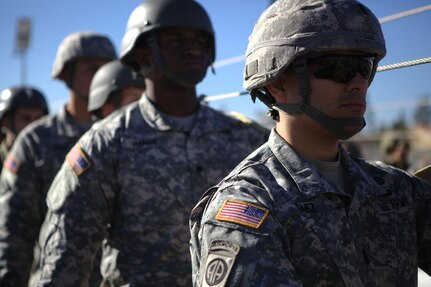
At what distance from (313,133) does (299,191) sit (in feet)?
0.91

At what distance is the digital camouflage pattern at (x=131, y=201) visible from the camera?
140 inches

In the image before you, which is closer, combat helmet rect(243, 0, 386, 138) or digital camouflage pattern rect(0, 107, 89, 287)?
combat helmet rect(243, 0, 386, 138)

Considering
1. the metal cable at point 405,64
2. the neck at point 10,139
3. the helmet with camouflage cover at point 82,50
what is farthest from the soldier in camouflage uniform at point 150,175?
the neck at point 10,139

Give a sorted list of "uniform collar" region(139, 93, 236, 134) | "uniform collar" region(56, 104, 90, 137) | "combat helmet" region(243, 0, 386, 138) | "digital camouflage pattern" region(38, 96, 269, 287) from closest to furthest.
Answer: "combat helmet" region(243, 0, 386, 138), "digital camouflage pattern" region(38, 96, 269, 287), "uniform collar" region(139, 93, 236, 134), "uniform collar" region(56, 104, 90, 137)

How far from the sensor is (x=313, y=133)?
8.05 feet

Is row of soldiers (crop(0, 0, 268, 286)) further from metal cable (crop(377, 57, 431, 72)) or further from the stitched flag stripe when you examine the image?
metal cable (crop(377, 57, 431, 72))

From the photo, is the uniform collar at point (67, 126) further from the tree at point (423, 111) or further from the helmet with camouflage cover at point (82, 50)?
the tree at point (423, 111)

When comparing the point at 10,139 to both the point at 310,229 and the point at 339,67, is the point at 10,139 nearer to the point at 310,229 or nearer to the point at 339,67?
the point at 339,67

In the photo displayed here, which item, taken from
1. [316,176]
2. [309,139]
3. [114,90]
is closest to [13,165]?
[114,90]

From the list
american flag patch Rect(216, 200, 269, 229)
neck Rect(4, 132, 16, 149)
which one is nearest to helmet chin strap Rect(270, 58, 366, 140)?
american flag patch Rect(216, 200, 269, 229)

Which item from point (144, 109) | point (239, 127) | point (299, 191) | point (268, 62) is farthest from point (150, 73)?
point (299, 191)

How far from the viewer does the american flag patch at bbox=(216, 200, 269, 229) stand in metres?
2.13

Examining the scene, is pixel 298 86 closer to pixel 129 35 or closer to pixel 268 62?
pixel 268 62

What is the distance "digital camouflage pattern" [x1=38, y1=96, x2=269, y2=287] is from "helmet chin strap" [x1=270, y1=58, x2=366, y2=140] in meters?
1.45
